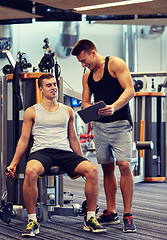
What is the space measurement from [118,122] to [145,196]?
1.71 m

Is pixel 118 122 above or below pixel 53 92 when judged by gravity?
below

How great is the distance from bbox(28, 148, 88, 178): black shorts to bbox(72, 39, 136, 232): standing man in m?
0.20

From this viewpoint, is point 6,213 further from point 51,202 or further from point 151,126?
point 151,126

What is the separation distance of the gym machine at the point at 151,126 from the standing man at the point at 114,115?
245cm

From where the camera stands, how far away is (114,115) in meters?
2.71

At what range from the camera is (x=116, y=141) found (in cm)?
271

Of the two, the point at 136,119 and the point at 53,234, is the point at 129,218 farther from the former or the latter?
the point at 136,119

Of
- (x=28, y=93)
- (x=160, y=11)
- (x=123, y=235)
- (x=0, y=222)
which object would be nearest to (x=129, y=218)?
(x=123, y=235)

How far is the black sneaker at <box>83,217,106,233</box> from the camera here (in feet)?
8.52

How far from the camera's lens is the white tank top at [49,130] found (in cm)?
283

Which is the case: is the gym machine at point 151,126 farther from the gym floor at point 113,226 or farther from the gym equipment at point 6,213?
the gym equipment at point 6,213

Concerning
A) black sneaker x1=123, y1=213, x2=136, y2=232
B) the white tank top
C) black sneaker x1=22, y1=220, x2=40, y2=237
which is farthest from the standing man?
black sneaker x1=22, y1=220, x2=40, y2=237

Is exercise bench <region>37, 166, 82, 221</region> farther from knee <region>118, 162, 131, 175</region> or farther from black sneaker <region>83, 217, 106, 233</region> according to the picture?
knee <region>118, 162, 131, 175</region>

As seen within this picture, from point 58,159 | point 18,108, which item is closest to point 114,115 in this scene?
point 58,159
